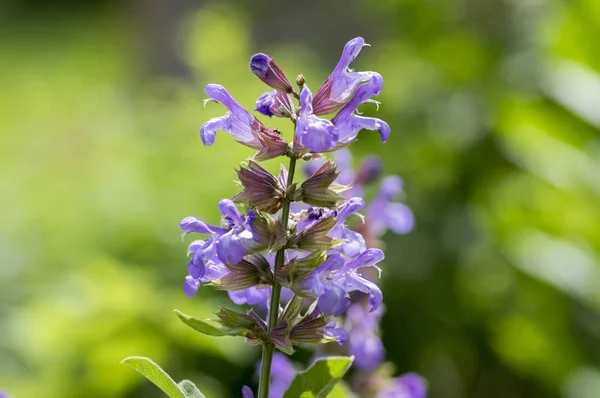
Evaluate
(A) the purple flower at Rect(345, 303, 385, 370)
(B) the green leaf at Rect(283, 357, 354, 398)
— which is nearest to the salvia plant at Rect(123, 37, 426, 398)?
(B) the green leaf at Rect(283, 357, 354, 398)

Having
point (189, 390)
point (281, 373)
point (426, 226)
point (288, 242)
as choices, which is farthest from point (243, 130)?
point (426, 226)

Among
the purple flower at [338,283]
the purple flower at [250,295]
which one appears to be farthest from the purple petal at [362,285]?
the purple flower at [250,295]

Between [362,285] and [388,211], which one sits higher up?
[362,285]

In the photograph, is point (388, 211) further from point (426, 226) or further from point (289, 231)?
point (426, 226)

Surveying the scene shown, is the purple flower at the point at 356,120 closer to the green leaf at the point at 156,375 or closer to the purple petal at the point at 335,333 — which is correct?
the purple petal at the point at 335,333

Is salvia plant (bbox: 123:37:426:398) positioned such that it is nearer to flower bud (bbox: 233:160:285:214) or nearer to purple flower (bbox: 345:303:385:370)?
flower bud (bbox: 233:160:285:214)

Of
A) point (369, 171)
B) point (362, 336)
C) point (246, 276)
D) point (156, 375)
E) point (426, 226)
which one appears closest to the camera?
point (156, 375)

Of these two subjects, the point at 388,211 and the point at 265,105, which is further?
the point at 388,211
